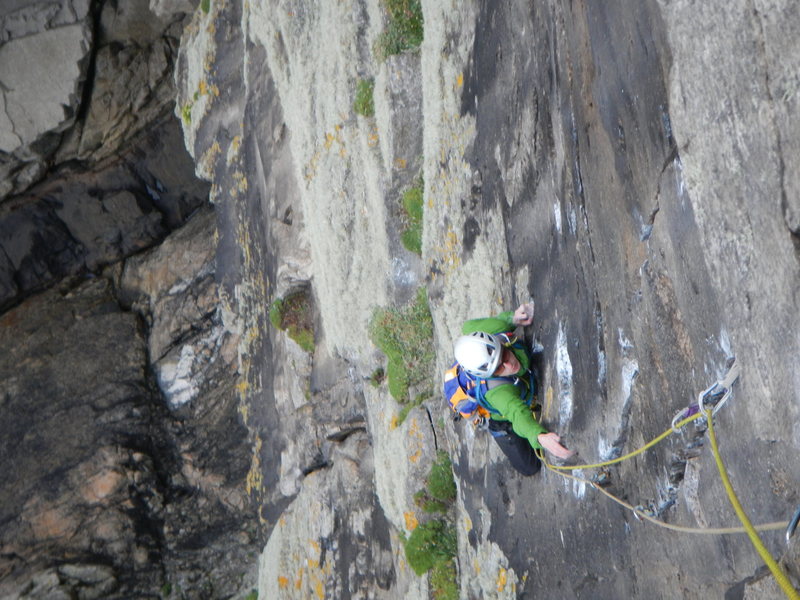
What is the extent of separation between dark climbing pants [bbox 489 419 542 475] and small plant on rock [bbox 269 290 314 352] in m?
7.39

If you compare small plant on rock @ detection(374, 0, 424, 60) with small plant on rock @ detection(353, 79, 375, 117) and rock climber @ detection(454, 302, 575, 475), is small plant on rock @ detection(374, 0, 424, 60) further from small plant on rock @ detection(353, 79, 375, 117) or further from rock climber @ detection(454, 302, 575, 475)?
rock climber @ detection(454, 302, 575, 475)

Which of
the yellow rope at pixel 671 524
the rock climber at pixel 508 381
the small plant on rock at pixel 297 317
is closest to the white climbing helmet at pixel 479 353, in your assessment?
the rock climber at pixel 508 381

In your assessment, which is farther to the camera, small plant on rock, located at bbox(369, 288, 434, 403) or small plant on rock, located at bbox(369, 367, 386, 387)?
small plant on rock, located at bbox(369, 367, 386, 387)

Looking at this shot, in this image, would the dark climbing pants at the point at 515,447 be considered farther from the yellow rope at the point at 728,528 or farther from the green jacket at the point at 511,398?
the yellow rope at the point at 728,528

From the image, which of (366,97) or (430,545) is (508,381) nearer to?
(430,545)

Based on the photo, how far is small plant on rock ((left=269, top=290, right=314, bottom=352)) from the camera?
15.2 meters

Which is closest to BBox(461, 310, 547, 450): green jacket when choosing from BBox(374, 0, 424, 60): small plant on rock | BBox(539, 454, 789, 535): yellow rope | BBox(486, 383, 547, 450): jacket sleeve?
BBox(486, 383, 547, 450): jacket sleeve

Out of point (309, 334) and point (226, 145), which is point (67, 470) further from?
point (226, 145)

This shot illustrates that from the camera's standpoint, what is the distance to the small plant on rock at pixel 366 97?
38.2ft

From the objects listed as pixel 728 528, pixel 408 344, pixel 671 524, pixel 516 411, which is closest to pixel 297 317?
pixel 408 344

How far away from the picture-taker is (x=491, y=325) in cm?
812

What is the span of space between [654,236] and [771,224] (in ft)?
4.98

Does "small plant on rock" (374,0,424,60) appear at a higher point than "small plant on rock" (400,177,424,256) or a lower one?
higher

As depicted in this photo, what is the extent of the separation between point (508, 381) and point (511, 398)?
0.82ft
